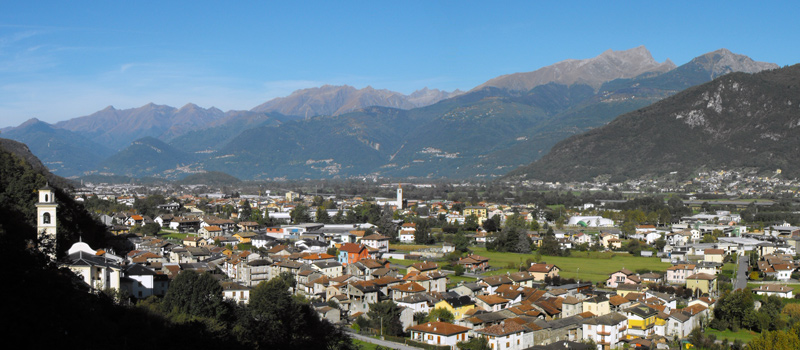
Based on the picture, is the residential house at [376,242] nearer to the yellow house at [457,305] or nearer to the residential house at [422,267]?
the residential house at [422,267]

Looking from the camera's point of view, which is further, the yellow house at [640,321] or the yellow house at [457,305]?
the yellow house at [457,305]

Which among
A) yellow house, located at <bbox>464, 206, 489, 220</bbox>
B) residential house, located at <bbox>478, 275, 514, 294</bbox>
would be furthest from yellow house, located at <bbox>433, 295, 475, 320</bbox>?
yellow house, located at <bbox>464, 206, 489, 220</bbox>

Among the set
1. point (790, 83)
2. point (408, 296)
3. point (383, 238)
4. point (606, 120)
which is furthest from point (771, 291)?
point (606, 120)

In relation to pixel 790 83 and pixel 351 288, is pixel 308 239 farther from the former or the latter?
pixel 790 83

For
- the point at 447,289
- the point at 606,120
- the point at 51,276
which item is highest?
the point at 606,120

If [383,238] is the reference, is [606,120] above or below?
above

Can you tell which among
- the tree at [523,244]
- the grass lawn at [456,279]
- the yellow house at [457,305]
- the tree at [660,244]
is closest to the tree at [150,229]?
the tree at [523,244]
